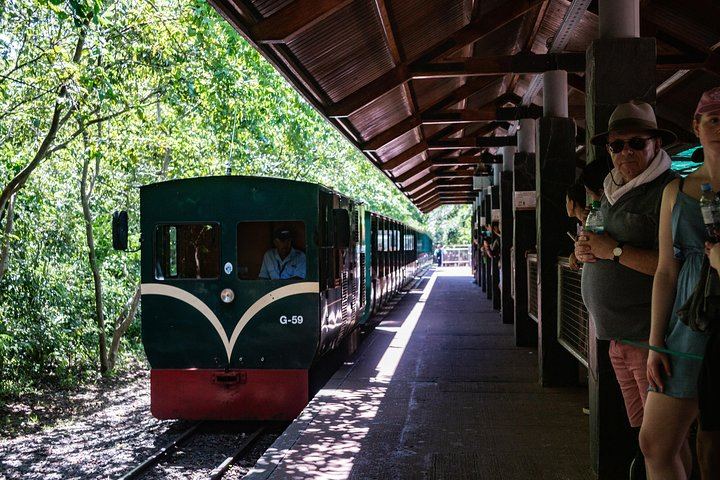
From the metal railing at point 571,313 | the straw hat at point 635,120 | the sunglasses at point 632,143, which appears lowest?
the metal railing at point 571,313

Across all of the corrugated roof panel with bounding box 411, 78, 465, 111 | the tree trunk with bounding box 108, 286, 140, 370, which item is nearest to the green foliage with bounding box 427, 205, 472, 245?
the tree trunk with bounding box 108, 286, 140, 370

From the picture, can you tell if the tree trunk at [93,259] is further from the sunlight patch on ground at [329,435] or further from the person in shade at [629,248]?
the person in shade at [629,248]

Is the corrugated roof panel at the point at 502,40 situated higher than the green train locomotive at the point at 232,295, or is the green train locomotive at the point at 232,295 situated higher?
the corrugated roof panel at the point at 502,40

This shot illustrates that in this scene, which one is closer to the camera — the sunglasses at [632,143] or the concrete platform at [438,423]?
the sunglasses at [632,143]

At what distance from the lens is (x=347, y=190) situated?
33.5 m

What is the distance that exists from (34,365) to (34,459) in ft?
25.8

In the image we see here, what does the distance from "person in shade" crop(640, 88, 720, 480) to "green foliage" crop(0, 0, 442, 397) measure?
6.24m

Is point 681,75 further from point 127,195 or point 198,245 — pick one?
point 127,195

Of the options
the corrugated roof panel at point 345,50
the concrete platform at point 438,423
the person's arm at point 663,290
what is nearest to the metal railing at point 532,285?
the concrete platform at point 438,423

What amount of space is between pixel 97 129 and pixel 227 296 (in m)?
8.31

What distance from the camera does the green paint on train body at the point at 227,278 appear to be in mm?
8227

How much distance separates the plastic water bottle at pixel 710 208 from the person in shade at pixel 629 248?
0.86m

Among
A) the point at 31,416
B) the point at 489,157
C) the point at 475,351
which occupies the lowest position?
the point at 31,416

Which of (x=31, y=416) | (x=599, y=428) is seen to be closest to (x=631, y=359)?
(x=599, y=428)
